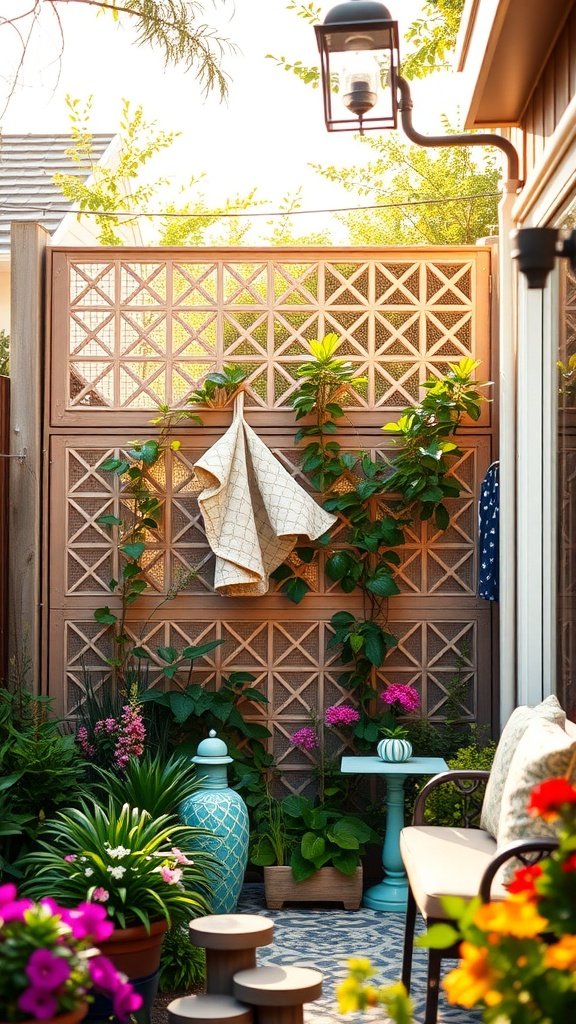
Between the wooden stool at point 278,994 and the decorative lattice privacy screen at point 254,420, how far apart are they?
7.43 feet

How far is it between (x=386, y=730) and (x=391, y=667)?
1.50 feet

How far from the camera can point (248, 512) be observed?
5.31 meters

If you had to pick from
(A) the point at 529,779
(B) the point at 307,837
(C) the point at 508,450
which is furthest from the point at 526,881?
(C) the point at 508,450

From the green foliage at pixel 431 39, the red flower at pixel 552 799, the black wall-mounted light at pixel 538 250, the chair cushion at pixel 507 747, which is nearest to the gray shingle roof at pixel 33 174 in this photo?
the green foliage at pixel 431 39

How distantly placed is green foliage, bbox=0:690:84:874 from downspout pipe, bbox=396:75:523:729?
191 cm

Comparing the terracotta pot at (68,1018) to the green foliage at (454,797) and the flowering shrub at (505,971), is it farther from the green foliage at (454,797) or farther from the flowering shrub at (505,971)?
the green foliage at (454,797)

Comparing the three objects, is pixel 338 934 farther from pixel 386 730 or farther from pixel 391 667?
pixel 391 667

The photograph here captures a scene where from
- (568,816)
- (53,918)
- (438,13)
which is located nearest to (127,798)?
(53,918)

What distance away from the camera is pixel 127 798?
462 cm

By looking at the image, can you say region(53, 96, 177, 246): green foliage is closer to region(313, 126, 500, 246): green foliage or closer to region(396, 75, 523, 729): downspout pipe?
region(313, 126, 500, 246): green foliage

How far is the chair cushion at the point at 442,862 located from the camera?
3102mm

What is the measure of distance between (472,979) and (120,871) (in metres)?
2.04

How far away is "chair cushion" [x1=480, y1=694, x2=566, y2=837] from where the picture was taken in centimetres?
360

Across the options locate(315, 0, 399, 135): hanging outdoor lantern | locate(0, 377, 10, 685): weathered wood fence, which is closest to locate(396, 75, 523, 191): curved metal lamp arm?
locate(315, 0, 399, 135): hanging outdoor lantern
